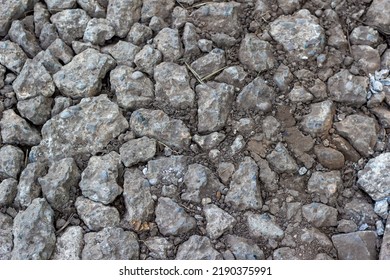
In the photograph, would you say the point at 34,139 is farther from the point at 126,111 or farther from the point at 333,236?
the point at 333,236

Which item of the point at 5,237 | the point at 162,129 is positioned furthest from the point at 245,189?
the point at 5,237

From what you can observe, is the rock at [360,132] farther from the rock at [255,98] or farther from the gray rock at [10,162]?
the gray rock at [10,162]

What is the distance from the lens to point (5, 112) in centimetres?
221

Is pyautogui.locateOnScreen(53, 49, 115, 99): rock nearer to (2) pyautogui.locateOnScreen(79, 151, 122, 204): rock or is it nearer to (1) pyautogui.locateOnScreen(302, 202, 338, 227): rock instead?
(2) pyautogui.locateOnScreen(79, 151, 122, 204): rock

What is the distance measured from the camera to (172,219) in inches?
78.4

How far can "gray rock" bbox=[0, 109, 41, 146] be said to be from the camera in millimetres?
2152

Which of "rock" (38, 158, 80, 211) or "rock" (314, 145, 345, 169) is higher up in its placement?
"rock" (38, 158, 80, 211)

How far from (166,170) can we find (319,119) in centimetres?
60

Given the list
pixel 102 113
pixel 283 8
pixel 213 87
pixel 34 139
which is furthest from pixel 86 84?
pixel 283 8

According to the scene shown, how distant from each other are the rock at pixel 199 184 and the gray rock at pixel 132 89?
13.3 inches

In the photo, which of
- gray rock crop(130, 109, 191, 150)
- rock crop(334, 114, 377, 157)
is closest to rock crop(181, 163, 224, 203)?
gray rock crop(130, 109, 191, 150)

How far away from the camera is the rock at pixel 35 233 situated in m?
1.95

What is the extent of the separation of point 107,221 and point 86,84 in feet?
1.82

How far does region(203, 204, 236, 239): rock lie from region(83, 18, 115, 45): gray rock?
83cm
